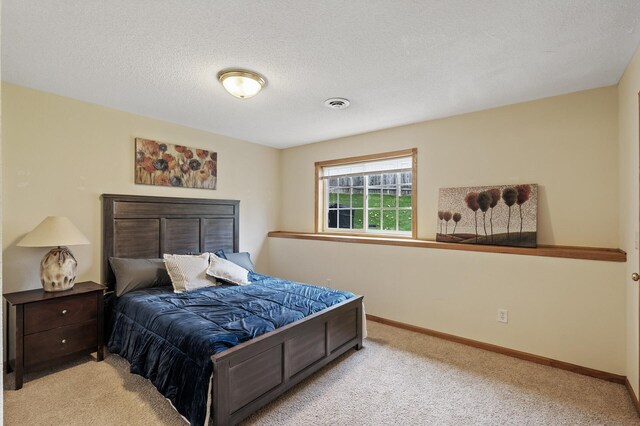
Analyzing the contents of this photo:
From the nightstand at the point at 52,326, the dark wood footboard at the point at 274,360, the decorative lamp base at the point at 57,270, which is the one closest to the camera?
the dark wood footboard at the point at 274,360

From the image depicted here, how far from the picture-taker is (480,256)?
10.5ft

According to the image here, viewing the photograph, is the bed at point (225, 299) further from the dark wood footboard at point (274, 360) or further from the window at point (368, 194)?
the window at point (368, 194)

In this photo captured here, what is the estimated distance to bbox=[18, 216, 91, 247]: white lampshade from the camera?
2.66m

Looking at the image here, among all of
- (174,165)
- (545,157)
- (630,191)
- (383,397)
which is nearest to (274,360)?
(383,397)

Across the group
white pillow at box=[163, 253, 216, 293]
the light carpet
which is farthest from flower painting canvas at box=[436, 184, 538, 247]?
white pillow at box=[163, 253, 216, 293]

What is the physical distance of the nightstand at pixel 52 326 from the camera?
2.50 metres

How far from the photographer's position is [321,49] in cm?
224

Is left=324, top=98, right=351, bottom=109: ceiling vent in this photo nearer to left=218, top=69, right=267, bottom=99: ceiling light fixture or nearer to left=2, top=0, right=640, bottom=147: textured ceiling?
left=2, top=0, right=640, bottom=147: textured ceiling

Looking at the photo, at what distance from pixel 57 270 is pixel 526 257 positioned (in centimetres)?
397

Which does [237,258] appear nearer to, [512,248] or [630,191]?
[512,248]

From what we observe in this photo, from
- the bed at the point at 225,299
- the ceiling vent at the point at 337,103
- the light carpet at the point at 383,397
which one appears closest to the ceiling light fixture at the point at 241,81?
the ceiling vent at the point at 337,103

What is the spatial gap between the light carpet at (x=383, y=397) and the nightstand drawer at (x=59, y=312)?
0.39 metres

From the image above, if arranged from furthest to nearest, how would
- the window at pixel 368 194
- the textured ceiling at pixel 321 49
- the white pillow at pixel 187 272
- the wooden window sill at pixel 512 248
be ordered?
the window at pixel 368 194 < the white pillow at pixel 187 272 < the wooden window sill at pixel 512 248 < the textured ceiling at pixel 321 49

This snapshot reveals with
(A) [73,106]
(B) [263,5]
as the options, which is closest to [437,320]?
(B) [263,5]
